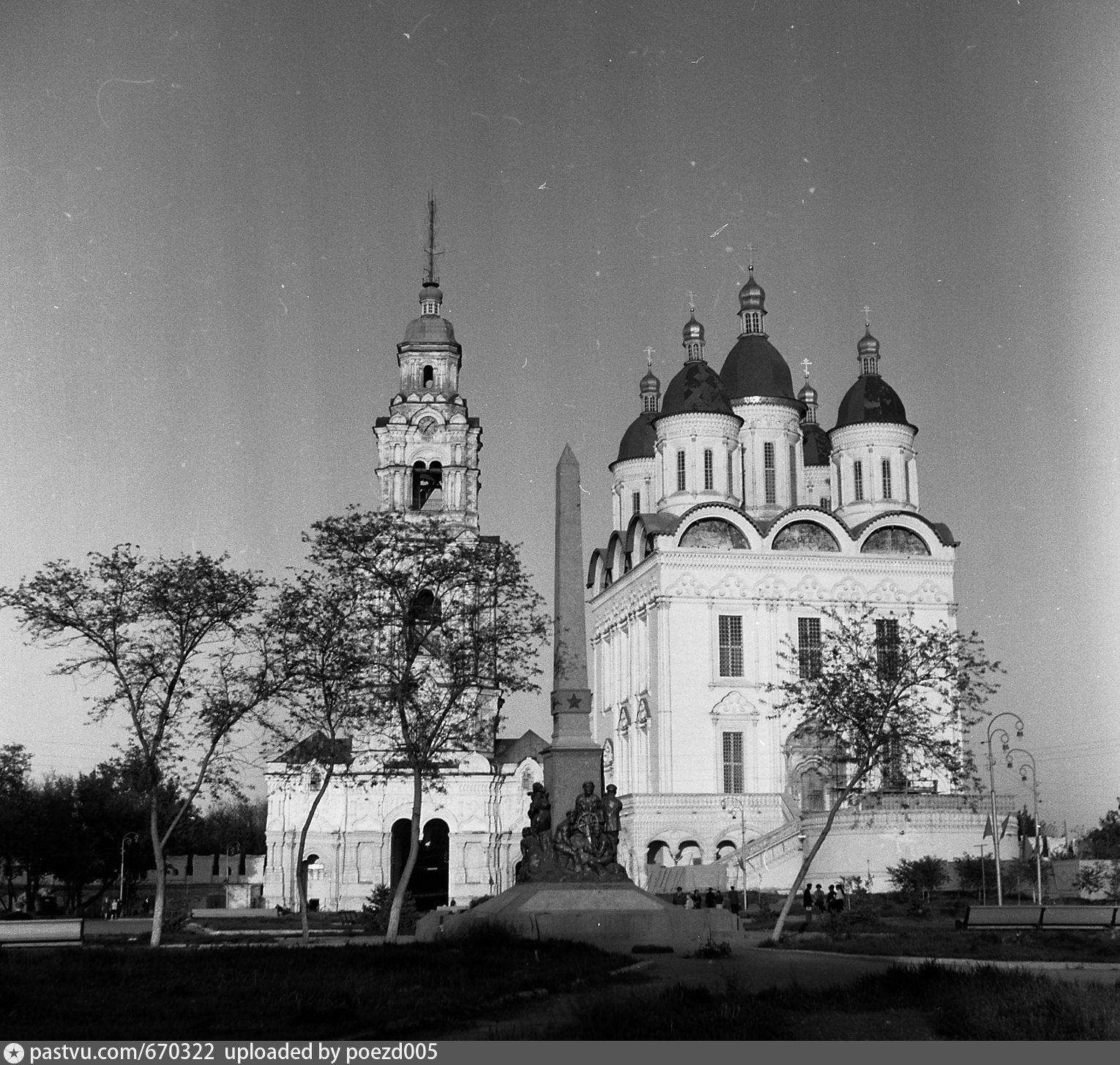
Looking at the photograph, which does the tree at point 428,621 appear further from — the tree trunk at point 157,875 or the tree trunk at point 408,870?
the tree trunk at point 157,875

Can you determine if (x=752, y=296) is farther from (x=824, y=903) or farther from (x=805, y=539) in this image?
(x=824, y=903)

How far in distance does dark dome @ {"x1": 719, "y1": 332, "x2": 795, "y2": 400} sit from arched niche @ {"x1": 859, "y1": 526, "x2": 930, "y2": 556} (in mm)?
10014

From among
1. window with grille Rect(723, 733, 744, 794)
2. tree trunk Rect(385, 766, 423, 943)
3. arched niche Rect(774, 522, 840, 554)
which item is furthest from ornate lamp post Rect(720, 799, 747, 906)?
tree trunk Rect(385, 766, 423, 943)

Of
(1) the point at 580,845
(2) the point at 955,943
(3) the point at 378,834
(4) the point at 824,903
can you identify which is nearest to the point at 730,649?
(3) the point at 378,834

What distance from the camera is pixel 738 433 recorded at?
79500mm

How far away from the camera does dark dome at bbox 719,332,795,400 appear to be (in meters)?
80.9

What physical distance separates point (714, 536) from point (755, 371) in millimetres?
12481

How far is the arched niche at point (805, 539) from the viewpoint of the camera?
7375cm

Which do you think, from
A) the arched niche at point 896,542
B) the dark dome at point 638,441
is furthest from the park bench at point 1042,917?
the dark dome at point 638,441

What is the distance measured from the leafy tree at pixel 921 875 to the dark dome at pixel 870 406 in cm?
2772

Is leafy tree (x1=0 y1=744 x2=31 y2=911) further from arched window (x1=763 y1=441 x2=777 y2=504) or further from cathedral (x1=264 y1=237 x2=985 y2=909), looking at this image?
arched window (x1=763 y1=441 x2=777 y2=504)

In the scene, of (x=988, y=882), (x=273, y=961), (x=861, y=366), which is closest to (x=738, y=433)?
(x=861, y=366)

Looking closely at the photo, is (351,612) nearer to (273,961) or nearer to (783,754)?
(273,961)
